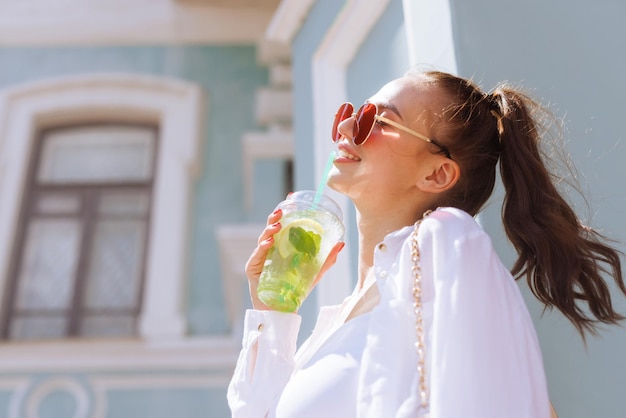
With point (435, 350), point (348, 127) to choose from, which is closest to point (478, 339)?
point (435, 350)

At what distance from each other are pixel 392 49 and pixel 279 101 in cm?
375

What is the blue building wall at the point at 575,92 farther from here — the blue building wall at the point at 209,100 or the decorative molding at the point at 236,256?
the blue building wall at the point at 209,100

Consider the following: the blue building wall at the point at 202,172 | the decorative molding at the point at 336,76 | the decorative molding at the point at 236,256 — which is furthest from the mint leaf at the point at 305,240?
the blue building wall at the point at 202,172

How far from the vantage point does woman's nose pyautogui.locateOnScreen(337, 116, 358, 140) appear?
169 cm

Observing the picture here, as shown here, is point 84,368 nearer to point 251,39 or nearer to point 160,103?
point 160,103

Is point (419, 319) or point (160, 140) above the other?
point (160, 140)

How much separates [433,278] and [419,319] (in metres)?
0.07

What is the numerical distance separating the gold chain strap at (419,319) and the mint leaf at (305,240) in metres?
0.34

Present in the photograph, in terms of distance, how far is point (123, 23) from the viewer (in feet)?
23.4

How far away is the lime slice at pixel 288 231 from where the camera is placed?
67.2 inches

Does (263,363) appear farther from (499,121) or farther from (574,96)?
(574,96)

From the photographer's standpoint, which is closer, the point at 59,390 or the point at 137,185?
the point at 59,390

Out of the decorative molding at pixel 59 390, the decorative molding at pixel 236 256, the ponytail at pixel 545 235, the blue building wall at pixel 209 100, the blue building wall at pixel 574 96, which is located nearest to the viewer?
the ponytail at pixel 545 235

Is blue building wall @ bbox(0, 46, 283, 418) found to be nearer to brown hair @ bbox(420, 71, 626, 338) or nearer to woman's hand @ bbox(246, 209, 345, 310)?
woman's hand @ bbox(246, 209, 345, 310)
